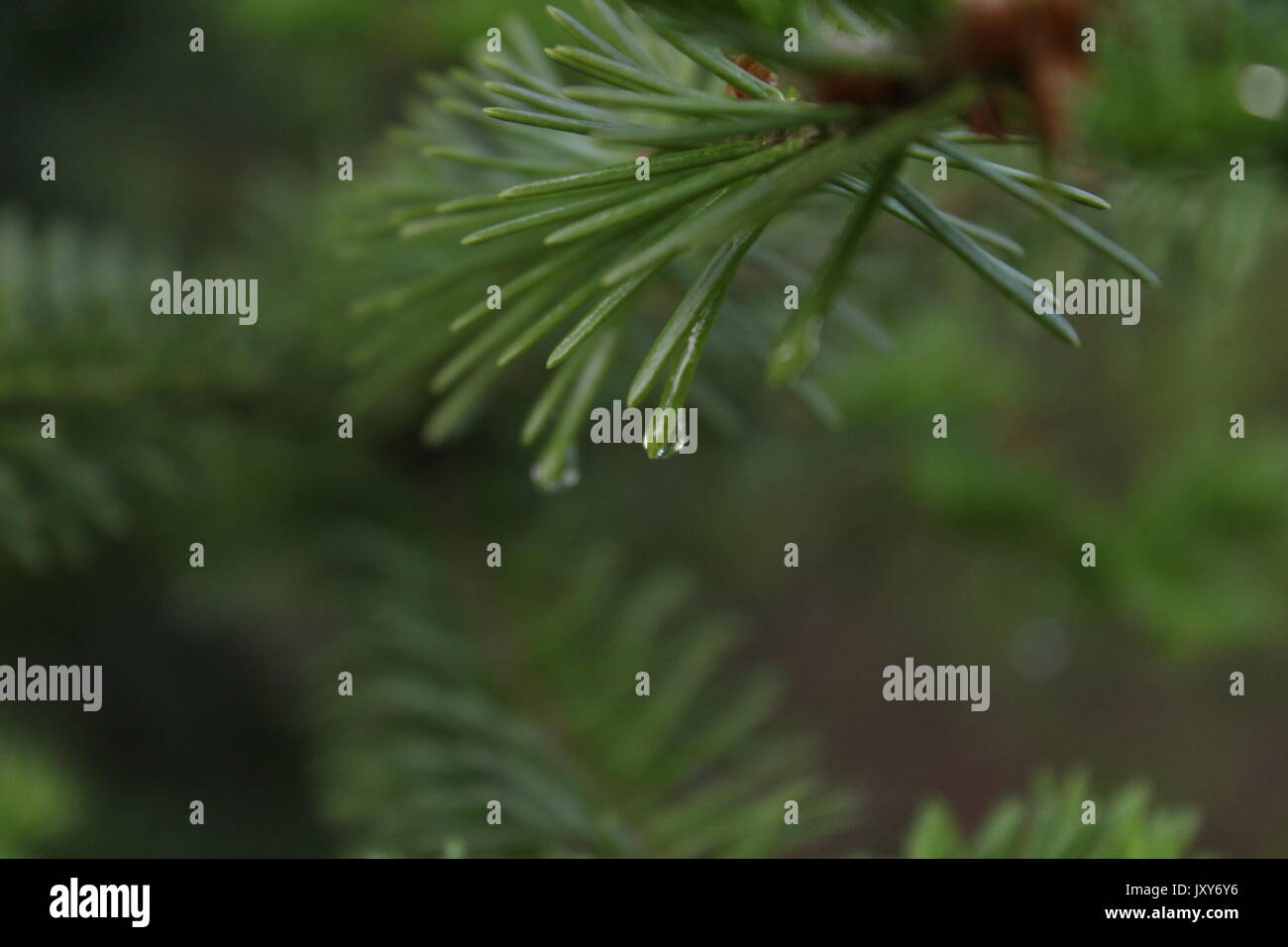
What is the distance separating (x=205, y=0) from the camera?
57cm

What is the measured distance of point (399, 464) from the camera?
489 millimetres

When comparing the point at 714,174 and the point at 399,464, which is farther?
the point at 399,464

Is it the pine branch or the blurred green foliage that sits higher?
the pine branch

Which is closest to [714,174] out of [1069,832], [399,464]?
[1069,832]

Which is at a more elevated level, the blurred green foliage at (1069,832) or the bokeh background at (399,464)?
the bokeh background at (399,464)

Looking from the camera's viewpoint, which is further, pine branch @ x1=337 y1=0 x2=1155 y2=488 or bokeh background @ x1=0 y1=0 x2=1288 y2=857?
bokeh background @ x1=0 y1=0 x2=1288 y2=857

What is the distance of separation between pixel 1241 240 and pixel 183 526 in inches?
17.5

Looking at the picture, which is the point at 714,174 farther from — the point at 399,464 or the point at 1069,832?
the point at 399,464

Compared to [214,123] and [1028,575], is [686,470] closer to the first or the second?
[1028,575]

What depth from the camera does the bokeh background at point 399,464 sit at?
1.18 ft

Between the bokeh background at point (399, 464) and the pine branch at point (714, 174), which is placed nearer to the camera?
the pine branch at point (714, 174)

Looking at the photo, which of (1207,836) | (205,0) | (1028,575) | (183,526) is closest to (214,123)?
(205,0)

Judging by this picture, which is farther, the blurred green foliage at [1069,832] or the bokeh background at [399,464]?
the bokeh background at [399,464]

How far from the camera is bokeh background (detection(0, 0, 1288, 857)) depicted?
0.36 meters
